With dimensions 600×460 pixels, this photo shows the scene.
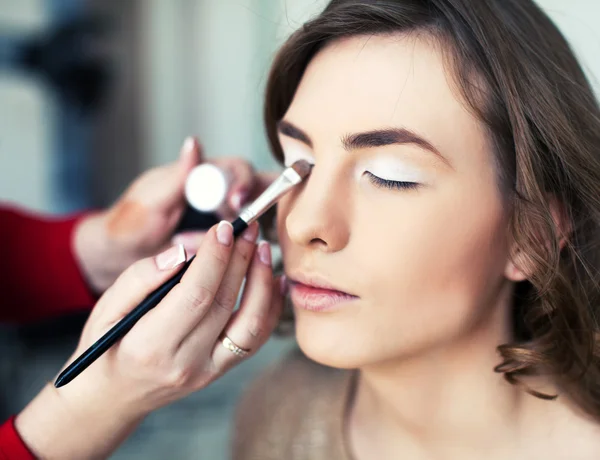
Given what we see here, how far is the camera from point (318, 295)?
75 centimetres

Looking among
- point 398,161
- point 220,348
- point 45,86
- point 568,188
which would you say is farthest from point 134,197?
point 45,86

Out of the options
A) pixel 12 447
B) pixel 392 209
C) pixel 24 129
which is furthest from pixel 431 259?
pixel 24 129

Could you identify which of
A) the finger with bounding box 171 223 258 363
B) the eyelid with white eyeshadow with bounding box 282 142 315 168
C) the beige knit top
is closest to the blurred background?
the beige knit top

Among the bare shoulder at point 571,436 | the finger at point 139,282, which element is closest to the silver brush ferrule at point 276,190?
the finger at point 139,282

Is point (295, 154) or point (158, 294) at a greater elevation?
point (295, 154)

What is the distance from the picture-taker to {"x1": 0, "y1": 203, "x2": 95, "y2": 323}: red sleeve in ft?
3.71

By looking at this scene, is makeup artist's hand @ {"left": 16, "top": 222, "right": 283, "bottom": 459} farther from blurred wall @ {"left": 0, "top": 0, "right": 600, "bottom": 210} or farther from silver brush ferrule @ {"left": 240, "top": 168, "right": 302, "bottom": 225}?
blurred wall @ {"left": 0, "top": 0, "right": 600, "bottom": 210}

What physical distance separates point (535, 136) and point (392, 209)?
0.64 feet

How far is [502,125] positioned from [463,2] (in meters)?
0.15

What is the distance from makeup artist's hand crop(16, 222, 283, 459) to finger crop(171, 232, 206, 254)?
23 centimetres

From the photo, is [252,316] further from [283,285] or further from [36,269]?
[36,269]

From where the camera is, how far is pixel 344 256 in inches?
28.4

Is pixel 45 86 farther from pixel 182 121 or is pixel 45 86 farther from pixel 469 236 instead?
pixel 469 236

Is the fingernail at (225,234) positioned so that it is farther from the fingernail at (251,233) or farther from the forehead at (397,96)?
the forehead at (397,96)
